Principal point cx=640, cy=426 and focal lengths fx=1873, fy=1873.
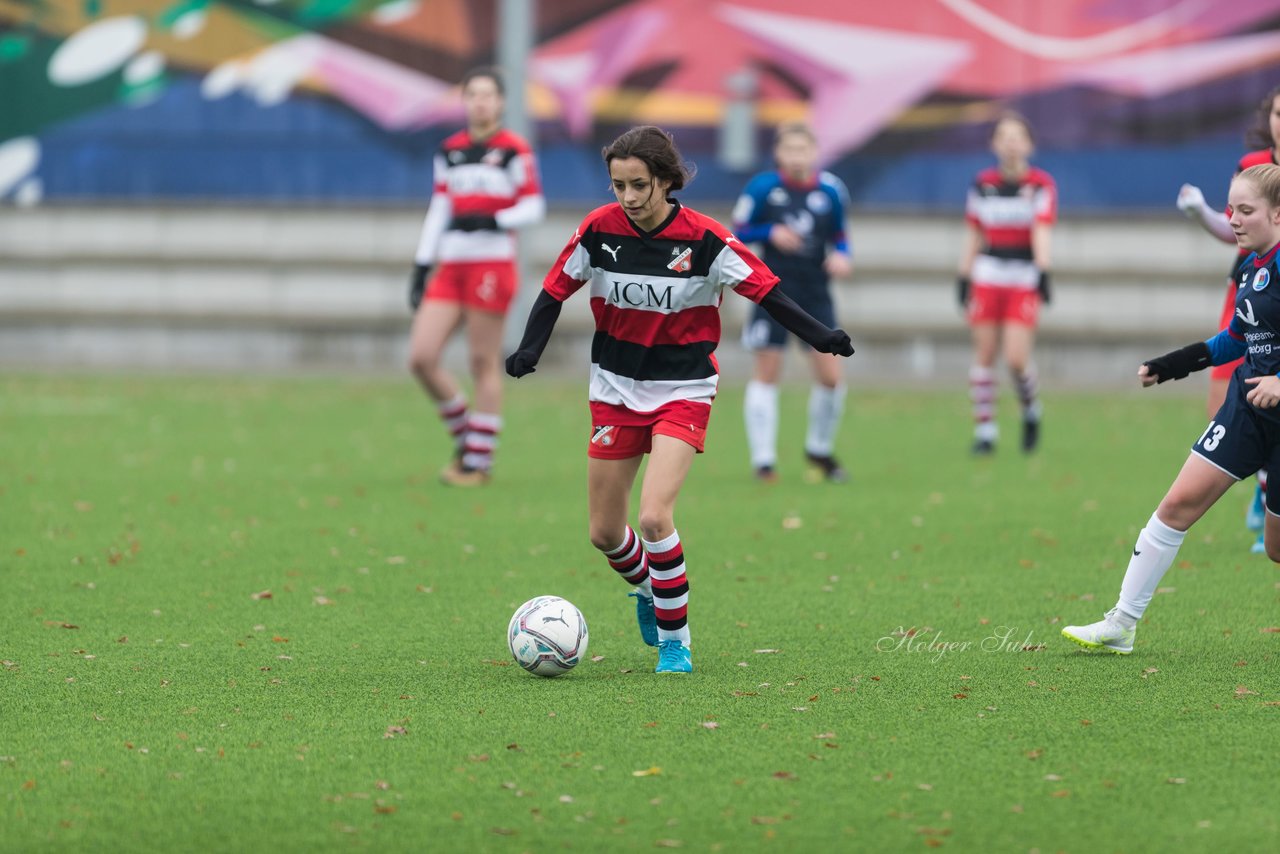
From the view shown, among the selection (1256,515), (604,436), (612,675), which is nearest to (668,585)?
(612,675)

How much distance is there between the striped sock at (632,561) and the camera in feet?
22.7

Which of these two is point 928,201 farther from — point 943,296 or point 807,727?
point 807,727

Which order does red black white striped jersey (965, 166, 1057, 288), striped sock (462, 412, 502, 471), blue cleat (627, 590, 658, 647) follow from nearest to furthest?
blue cleat (627, 590, 658, 647) < striped sock (462, 412, 502, 471) < red black white striped jersey (965, 166, 1057, 288)

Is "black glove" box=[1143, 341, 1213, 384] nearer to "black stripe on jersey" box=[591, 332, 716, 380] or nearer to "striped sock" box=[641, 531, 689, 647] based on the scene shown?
"black stripe on jersey" box=[591, 332, 716, 380]

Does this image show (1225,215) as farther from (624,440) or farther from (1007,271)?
(1007,271)

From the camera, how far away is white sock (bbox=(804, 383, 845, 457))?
12688 millimetres

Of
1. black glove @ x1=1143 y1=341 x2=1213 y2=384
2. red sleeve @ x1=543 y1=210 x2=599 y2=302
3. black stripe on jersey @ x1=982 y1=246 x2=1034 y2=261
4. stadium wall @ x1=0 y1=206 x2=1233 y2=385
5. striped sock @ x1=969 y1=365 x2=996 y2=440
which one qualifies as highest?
red sleeve @ x1=543 y1=210 x2=599 y2=302

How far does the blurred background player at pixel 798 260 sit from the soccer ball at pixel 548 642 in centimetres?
616

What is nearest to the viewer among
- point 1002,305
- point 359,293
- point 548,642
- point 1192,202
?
point 548,642

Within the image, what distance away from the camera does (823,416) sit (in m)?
12.7

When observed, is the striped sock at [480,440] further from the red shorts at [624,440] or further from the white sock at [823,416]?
the red shorts at [624,440]

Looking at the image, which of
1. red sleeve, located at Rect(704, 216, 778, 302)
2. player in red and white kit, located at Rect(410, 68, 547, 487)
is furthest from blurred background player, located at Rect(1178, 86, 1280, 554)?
player in red and white kit, located at Rect(410, 68, 547, 487)

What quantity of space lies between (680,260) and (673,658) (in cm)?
141

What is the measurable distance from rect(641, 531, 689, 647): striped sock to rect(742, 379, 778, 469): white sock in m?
6.23
